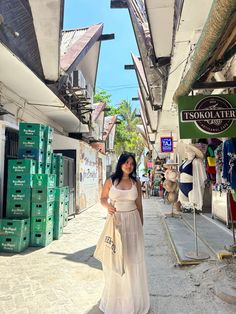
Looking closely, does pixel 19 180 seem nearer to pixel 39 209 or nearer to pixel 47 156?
pixel 39 209

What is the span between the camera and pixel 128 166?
332 centimetres

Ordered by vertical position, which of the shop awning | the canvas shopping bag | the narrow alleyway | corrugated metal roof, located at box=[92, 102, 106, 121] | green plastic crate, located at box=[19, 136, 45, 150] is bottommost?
the narrow alleyway

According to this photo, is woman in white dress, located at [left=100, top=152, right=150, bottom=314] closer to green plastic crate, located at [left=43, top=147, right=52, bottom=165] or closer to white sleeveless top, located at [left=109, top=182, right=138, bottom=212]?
white sleeveless top, located at [left=109, top=182, right=138, bottom=212]

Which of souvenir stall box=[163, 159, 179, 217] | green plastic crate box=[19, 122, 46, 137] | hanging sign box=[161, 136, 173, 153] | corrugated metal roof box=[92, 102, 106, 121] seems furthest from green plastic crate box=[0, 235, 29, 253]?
corrugated metal roof box=[92, 102, 106, 121]

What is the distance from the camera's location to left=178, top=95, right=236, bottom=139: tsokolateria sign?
4.25 metres

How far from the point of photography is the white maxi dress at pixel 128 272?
3096 millimetres

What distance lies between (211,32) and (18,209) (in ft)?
17.6

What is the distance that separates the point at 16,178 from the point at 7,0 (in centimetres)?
367

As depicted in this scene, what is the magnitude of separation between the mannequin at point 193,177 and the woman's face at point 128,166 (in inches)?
77.7

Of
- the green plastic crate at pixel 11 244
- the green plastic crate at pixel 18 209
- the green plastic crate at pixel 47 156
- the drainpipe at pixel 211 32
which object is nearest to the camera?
the drainpipe at pixel 211 32

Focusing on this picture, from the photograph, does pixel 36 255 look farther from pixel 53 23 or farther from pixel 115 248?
pixel 53 23

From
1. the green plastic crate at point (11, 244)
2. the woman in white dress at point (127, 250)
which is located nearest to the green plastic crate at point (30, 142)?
the green plastic crate at point (11, 244)

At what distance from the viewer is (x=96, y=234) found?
7.99 metres

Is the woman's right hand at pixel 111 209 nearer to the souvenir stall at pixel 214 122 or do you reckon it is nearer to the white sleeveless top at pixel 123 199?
the white sleeveless top at pixel 123 199
